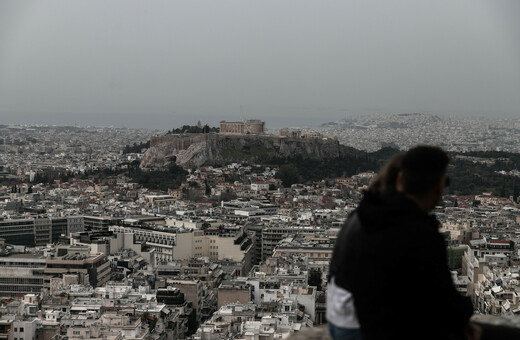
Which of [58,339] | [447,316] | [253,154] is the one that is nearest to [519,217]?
[58,339]

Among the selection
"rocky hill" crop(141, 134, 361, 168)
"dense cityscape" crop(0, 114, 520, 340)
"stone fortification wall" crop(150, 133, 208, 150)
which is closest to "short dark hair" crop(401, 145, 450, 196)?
"dense cityscape" crop(0, 114, 520, 340)

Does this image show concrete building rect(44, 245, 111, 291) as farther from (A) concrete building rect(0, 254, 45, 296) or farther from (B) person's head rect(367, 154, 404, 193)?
(B) person's head rect(367, 154, 404, 193)

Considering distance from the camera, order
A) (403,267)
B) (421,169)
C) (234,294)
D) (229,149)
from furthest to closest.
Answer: (229,149), (234,294), (421,169), (403,267)

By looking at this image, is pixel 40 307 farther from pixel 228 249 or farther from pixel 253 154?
pixel 253 154

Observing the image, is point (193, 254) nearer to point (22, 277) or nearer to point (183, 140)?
point (22, 277)

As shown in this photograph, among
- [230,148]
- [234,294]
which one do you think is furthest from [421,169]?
[230,148]
